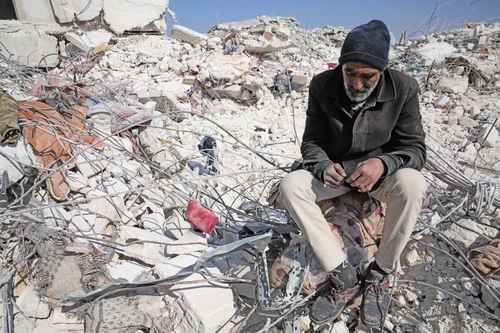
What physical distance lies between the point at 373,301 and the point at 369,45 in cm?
140

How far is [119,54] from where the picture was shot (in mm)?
6465

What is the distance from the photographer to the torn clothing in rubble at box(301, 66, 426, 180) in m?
1.77

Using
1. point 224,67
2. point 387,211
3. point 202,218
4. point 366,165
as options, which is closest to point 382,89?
point 366,165

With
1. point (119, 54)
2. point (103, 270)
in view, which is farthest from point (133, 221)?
point (119, 54)

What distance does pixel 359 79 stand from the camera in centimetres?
169

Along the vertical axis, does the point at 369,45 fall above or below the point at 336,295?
above

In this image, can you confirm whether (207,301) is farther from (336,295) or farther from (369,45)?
(369,45)

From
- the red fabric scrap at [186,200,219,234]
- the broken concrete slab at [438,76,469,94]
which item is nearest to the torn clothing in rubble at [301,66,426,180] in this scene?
the red fabric scrap at [186,200,219,234]

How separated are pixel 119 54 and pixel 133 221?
514 centimetres

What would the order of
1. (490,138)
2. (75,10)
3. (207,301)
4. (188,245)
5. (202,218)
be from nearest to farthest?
(207,301), (188,245), (202,218), (490,138), (75,10)

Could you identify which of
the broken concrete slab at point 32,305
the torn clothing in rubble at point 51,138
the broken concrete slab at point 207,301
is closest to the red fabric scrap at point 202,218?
the broken concrete slab at point 207,301

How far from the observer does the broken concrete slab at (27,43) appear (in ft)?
17.7

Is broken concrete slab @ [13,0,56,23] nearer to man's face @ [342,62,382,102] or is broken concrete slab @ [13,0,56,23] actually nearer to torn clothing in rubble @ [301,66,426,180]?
torn clothing in rubble @ [301,66,426,180]

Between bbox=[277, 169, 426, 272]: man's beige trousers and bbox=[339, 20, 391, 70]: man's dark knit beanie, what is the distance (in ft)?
1.98
